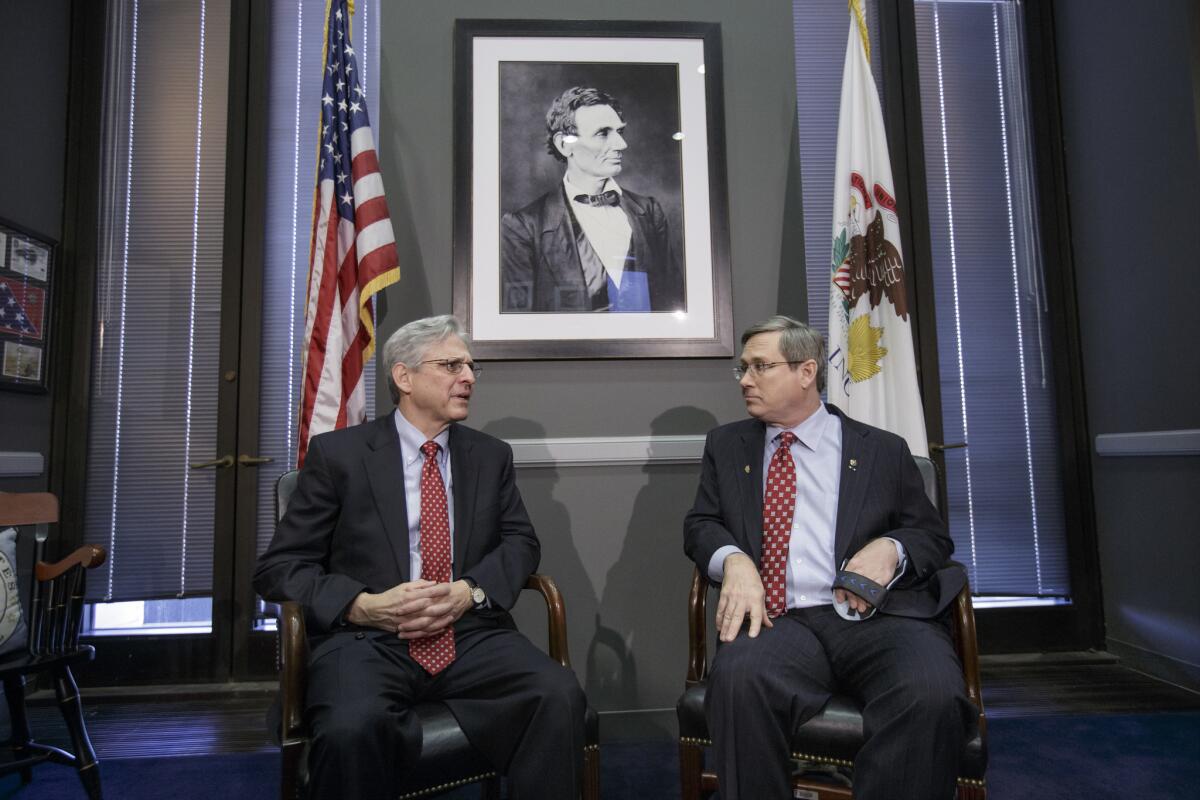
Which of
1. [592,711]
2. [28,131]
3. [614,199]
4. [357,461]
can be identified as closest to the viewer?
[592,711]

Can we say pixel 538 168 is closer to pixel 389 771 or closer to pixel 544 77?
pixel 544 77

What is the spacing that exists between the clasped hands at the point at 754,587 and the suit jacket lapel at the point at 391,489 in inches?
31.0

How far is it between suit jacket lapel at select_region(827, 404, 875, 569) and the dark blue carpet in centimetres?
97

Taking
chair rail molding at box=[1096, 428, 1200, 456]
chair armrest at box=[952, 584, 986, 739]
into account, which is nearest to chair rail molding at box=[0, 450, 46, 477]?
chair armrest at box=[952, 584, 986, 739]

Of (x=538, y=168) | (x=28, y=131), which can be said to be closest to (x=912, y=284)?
(x=538, y=168)

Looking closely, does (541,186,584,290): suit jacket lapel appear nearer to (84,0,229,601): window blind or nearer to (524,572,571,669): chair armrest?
(524,572,571,669): chair armrest

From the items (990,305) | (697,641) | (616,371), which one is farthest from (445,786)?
(990,305)

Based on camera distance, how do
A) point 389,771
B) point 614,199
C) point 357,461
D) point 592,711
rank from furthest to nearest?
point 614,199 → point 357,461 → point 592,711 → point 389,771

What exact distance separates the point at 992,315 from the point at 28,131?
4.43 m

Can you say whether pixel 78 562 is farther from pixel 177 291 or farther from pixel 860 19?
pixel 860 19

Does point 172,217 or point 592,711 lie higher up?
point 172,217

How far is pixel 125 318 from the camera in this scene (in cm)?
329

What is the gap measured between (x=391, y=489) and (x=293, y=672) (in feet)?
1.62

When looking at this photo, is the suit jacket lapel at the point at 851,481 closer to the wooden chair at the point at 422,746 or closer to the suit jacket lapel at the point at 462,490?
the wooden chair at the point at 422,746
